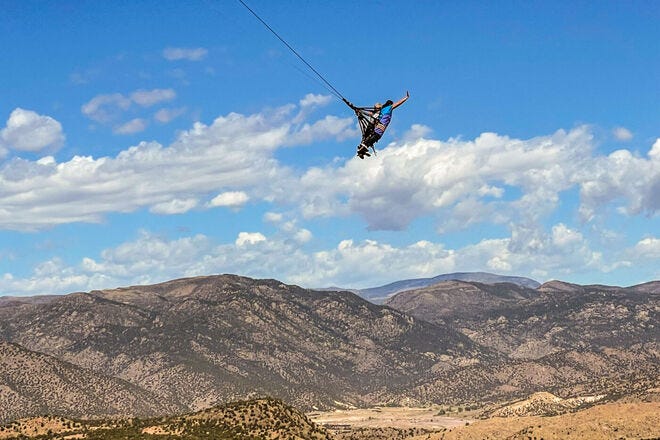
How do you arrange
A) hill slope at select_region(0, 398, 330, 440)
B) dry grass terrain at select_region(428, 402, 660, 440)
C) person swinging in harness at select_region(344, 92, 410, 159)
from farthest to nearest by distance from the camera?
dry grass terrain at select_region(428, 402, 660, 440), hill slope at select_region(0, 398, 330, 440), person swinging in harness at select_region(344, 92, 410, 159)

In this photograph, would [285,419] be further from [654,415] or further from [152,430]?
[654,415]

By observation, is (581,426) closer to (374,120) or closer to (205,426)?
(205,426)

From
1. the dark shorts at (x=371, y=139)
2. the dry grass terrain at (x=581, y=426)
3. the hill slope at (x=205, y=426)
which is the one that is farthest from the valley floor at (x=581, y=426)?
the dark shorts at (x=371, y=139)

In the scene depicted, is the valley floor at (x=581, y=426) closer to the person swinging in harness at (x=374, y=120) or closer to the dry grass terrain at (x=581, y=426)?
the dry grass terrain at (x=581, y=426)

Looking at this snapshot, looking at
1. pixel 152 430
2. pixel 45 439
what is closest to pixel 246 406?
pixel 152 430

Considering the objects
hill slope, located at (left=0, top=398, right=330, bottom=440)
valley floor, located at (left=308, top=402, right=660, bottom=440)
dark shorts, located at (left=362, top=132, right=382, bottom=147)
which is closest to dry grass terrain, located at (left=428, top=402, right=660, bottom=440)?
valley floor, located at (left=308, top=402, right=660, bottom=440)

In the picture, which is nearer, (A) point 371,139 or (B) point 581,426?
(A) point 371,139

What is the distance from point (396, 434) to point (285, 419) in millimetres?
66996

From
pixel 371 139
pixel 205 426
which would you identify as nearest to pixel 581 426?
pixel 205 426

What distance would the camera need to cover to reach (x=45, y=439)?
110000 mm

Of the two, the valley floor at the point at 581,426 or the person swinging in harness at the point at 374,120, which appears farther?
the valley floor at the point at 581,426

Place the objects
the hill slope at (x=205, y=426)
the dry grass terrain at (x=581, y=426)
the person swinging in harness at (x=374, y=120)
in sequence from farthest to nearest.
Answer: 1. the dry grass terrain at (x=581, y=426)
2. the hill slope at (x=205, y=426)
3. the person swinging in harness at (x=374, y=120)

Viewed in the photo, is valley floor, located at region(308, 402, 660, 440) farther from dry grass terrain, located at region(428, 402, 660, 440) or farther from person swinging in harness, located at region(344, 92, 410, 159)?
person swinging in harness, located at region(344, 92, 410, 159)

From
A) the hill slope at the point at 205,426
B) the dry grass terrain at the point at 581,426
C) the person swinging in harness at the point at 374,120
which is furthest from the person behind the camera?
the dry grass terrain at the point at 581,426
